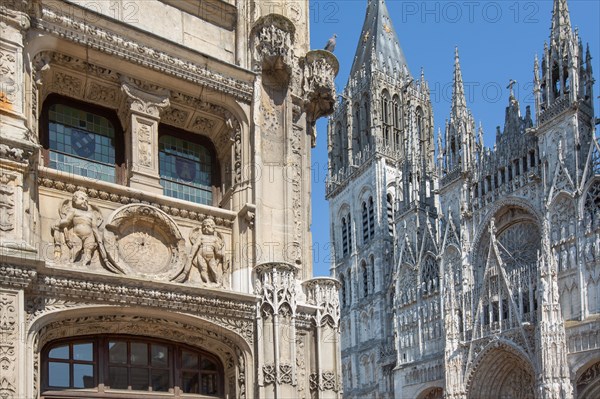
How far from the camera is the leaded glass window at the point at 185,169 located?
30.7 feet

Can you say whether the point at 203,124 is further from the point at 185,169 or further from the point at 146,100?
the point at 146,100

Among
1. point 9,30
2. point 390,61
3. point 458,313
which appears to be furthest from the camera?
point 390,61

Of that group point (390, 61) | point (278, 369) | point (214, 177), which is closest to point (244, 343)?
point (278, 369)

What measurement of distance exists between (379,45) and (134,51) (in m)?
50.5

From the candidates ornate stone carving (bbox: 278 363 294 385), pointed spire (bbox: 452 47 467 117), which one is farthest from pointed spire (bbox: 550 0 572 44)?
ornate stone carving (bbox: 278 363 294 385)

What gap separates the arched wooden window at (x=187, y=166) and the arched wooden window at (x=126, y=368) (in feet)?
5.88

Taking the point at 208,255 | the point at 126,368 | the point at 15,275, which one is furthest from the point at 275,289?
the point at 15,275

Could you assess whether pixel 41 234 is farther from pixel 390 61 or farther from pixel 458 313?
pixel 390 61

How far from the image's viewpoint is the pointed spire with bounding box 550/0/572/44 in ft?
120

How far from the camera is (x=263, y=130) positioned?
948 centimetres

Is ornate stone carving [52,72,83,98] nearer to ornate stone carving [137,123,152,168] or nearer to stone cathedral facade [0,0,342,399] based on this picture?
stone cathedral facade [0,0,342,399]

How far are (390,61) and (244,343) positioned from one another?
5053 centimetres

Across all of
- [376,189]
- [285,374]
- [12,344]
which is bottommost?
[285,374]

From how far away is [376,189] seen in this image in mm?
50906
